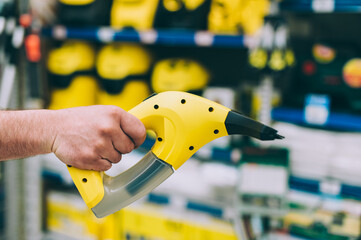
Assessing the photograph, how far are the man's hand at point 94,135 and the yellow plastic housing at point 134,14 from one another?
3.99ft

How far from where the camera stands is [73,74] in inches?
89.4

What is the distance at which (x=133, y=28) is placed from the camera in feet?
6.69

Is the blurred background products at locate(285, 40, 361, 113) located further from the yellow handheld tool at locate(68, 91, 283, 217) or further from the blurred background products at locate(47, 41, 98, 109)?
the blurred background products at locate(47, 41, 98, 109)

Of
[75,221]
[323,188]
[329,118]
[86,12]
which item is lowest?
[75,221]

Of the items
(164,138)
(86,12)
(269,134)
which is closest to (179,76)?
(86,12)

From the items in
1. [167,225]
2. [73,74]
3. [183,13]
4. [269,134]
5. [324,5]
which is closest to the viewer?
[269,134]

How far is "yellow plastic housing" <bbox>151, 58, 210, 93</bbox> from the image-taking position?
6.45ft

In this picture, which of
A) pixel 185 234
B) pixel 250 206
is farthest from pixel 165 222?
pixel 250 206

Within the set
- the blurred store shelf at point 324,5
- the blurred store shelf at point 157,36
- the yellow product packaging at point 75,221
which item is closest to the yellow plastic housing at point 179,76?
the blurred store shelf at point 157,36

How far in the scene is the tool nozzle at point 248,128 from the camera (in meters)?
0.85

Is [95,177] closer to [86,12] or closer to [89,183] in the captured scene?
[89,183]

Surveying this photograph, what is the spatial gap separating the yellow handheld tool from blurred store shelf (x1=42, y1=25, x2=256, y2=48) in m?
0.82

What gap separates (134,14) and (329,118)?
43.2 inches

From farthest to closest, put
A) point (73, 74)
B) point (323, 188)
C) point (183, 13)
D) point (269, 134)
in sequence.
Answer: point (73, 74), point (183, 13), point (323, 188), point (269, 134)
